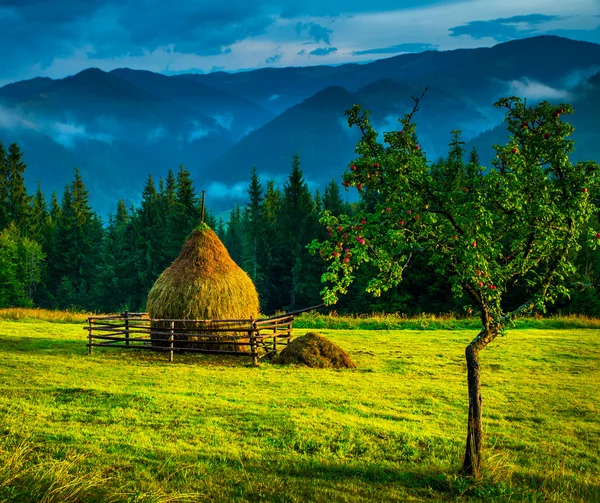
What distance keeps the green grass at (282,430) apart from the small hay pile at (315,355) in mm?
783

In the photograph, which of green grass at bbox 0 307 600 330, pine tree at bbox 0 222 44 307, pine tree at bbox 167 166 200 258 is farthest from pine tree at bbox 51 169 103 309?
green grass at bbox 0 307 600 330

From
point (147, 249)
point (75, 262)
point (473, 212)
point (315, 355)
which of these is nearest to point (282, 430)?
point (473, 212)

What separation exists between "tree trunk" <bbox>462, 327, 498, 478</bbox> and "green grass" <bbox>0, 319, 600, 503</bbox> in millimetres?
315

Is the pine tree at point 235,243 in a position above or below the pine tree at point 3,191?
below

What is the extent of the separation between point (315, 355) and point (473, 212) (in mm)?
12654

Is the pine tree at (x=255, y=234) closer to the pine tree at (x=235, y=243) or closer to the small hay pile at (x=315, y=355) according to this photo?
the pine tree at (x=235, y=243)

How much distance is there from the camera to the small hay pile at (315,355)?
19.3 m

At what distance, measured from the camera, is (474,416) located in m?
8.79

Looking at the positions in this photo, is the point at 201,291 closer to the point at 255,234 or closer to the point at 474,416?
the point at 474,416

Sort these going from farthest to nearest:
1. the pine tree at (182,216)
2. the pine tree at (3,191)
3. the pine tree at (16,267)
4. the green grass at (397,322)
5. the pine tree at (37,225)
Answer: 1. the pine tree at (37,225)
2. the pine tree at (3,191)
3. the pine tree at (16,267)
4. the pine tree at (182,216)
5. the green grass at (397,322)

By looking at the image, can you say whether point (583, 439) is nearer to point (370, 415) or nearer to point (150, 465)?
point (370, 415)

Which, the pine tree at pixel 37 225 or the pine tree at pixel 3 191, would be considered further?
the pine tree at pixel 37 225

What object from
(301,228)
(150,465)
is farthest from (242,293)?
(301,228)

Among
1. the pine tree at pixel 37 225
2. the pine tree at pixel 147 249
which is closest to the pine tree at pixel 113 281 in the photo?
the pine tree at pixel 147 249
